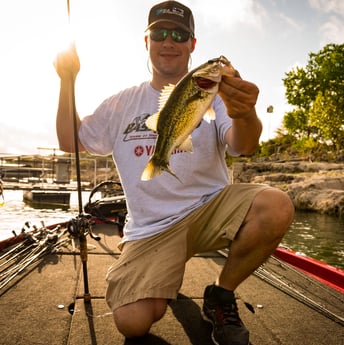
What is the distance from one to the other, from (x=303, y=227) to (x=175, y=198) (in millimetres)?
Answer: 15395

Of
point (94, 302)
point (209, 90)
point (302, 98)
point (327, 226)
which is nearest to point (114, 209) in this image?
point (94, 302)

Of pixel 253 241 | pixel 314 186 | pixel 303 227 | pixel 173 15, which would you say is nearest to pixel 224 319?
pixel 253 241

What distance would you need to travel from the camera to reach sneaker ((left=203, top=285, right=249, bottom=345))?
2.62 m

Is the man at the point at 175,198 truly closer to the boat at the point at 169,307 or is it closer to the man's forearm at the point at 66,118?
the man's forearm at the point at 66,118

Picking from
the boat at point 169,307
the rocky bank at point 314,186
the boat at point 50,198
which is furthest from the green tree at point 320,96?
the boat at point 169,307

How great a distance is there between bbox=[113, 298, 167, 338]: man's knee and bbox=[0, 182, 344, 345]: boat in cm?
9

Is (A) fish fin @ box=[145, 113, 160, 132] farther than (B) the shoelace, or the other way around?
(B) the shoelace

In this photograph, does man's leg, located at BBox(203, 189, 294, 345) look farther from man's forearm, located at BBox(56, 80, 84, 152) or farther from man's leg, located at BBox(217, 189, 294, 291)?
man's forearm, located at BBox(56, 80, 84, 152)

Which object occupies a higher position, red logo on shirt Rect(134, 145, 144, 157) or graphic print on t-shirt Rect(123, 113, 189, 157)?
graphic print on t-shirt Rect(123, 113, 189, 157)

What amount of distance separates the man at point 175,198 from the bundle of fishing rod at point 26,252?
1.52 meters

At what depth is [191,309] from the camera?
3.41 meters

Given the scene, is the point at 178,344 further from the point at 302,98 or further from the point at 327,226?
the point at 302,98

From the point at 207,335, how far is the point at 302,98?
50134 mm

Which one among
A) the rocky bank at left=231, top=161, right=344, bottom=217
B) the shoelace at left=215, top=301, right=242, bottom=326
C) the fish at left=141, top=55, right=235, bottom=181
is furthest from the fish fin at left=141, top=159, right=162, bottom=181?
the rocky bank at left=231, top=161, right=344, bottom=217
